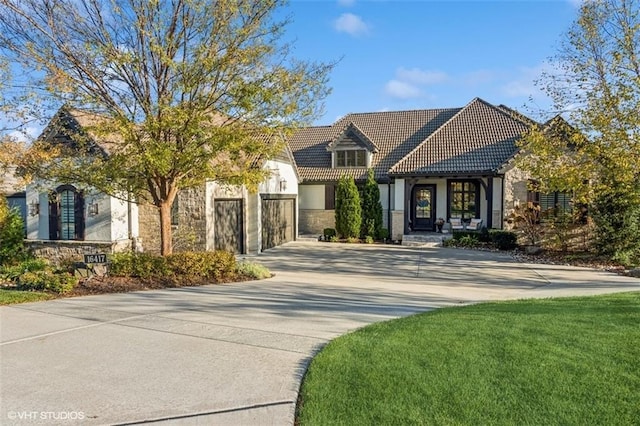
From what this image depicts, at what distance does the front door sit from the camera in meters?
24.5

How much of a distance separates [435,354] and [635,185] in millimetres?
12603

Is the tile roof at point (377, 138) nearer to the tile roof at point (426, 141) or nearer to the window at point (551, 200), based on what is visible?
the tile roof at point (426, 141)

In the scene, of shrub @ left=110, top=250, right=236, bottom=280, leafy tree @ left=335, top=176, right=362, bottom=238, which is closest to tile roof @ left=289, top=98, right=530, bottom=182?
leafy tree @ left=335, top=176, right=362, bottom=238

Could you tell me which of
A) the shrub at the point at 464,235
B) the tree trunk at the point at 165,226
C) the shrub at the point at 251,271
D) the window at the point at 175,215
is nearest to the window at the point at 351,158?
the shrub at the point at 464,235

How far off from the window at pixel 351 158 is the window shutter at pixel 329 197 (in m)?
1.54

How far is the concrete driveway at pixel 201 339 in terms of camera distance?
418 centimetres

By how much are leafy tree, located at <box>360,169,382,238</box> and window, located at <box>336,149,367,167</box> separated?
240cm

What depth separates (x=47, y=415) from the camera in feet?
13.3

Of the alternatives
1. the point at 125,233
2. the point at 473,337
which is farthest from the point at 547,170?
the point at 125,233

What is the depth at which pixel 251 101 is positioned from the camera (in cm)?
1045

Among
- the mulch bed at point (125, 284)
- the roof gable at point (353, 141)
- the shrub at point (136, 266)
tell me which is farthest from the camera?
the roof gable at point (353, 141)

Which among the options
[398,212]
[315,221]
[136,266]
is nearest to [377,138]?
[398,212]

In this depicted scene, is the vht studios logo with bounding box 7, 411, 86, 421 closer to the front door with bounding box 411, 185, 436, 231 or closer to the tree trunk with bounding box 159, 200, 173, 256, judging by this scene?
the tree trunk with bounding box 159, 200, 173, 256

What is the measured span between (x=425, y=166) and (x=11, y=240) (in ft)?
60.0
